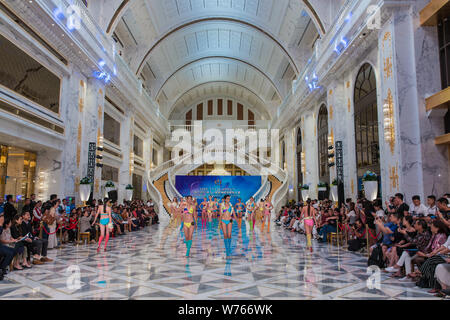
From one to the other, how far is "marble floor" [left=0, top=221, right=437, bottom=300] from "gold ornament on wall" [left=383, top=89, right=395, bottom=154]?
11.7 ft

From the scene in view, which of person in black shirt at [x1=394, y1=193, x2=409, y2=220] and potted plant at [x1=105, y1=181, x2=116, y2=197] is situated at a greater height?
potted plant at [x1=105, y1=181, x2=116, y2=197]

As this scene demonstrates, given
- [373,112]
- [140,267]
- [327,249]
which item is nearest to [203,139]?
[373,112]

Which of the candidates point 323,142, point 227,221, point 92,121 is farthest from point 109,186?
point 323,142

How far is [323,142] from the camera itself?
61.2 ft

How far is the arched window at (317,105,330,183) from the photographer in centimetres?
1820

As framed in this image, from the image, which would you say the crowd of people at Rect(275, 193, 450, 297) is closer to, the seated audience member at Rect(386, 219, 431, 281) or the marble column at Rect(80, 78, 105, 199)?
the seated audience member at Rect(386, 219, 431, 281)

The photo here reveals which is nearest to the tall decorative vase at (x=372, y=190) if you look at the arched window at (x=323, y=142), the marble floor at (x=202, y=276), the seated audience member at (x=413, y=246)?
the marble floor at (x=202, y=276)

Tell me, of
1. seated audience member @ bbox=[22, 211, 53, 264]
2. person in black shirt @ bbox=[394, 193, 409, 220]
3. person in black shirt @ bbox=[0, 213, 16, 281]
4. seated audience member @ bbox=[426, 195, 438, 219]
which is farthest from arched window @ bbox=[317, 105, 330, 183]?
person in black shirt @ bbox=[0, 213, 16, 281]

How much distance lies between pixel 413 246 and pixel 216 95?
34222 millimetres

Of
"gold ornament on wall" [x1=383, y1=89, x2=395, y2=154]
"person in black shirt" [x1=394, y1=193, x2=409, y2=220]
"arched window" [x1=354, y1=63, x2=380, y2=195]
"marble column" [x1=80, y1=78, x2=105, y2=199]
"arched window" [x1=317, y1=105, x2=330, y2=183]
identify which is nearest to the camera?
"person in black shirt" [x1=394, y1=193, x2=409, y2=220]

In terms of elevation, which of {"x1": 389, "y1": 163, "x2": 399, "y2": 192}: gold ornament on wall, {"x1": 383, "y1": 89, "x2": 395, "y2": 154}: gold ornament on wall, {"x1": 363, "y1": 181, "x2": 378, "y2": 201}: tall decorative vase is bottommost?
{"x1": 363, "y1": 181, "x2": 378, "y2": 201}: tall decorative vase

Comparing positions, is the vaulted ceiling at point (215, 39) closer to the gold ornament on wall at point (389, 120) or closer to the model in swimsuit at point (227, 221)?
the gold ornament on wall at point (389, 120)

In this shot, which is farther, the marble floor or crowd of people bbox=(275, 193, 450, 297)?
crowd of people bbox=(275, 193, 450, 297)

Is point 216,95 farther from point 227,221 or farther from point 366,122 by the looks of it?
point 227,221
